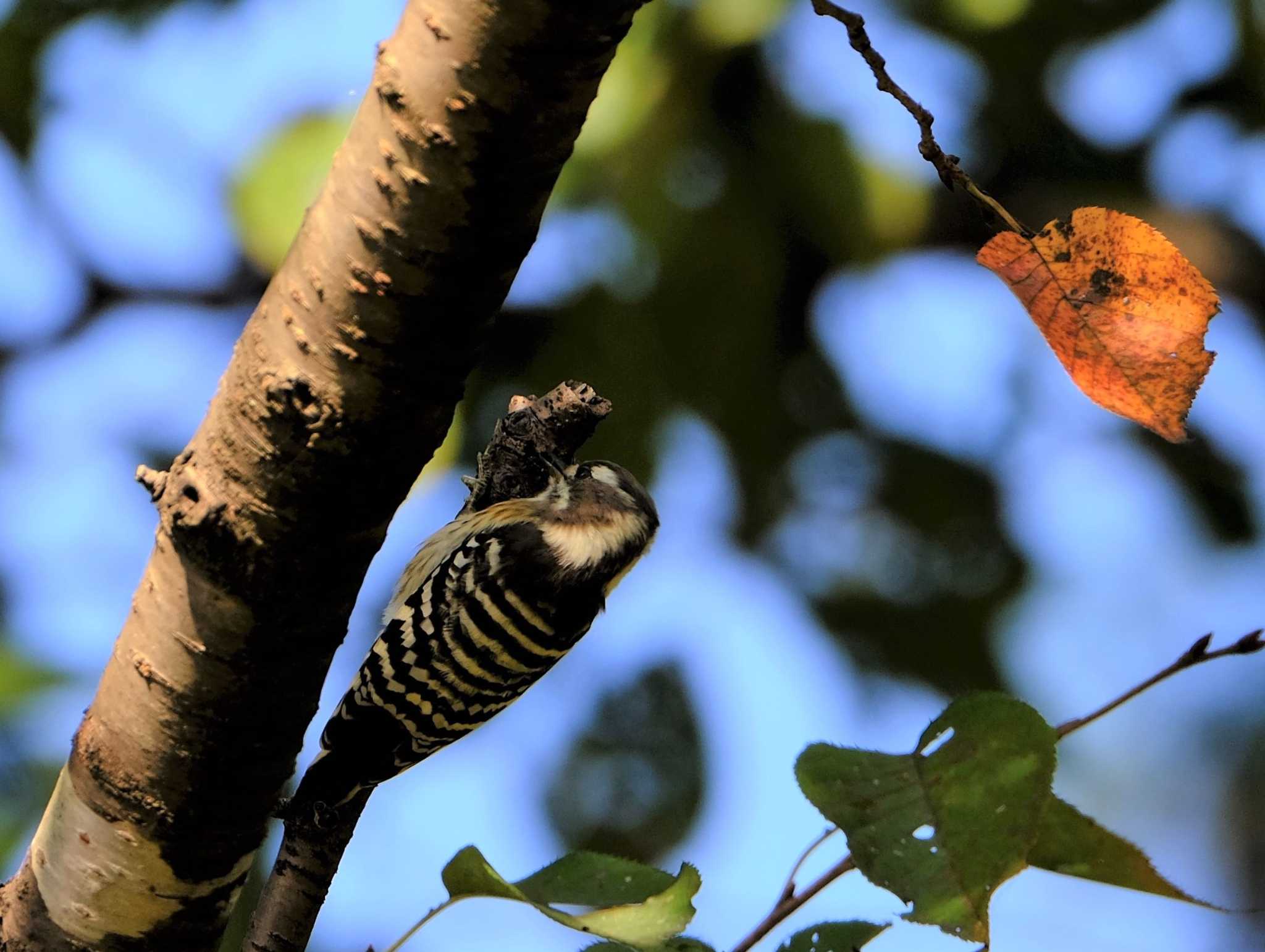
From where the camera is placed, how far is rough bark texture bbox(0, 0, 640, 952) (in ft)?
2.29

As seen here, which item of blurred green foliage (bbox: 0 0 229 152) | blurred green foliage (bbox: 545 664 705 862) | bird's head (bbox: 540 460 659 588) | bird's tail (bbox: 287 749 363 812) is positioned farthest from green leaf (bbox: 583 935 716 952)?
blurred green foliage (bbox: 0 0 229 152)

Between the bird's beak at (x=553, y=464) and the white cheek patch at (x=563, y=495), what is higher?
the white cheek patch at (x=563, y=495)

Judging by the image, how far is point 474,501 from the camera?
73.0 inches

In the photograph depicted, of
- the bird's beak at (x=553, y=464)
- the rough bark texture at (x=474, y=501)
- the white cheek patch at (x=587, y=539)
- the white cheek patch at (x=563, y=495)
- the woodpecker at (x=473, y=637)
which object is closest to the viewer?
the rough bark texture at (x=474, y=501)

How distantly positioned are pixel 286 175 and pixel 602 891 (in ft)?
6.05

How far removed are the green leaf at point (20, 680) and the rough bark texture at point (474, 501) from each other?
100 cm

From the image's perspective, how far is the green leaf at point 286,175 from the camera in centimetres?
240

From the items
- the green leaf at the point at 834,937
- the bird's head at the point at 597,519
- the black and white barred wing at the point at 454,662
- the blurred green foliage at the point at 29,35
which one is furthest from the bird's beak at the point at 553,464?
the blurred green foliage at the point at 29,35

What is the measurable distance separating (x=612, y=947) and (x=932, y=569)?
2.40m

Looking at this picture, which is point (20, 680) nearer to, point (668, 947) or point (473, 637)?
point (473, 637)

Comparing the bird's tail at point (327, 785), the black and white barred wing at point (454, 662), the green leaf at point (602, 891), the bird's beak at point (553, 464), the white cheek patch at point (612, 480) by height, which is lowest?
the green leaf at point (602, 891)

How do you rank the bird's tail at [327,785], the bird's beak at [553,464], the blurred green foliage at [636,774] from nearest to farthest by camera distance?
the bird's tail at [327,785] → the bird's beak at [553,464] → the blurred green foliage at [636,774]

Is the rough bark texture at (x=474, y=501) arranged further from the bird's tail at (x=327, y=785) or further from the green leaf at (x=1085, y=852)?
the green leaf at (x=1085, y=852)

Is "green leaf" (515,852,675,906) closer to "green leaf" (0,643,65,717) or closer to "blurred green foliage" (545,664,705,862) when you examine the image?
"green leaf" (0,643,65,717)
